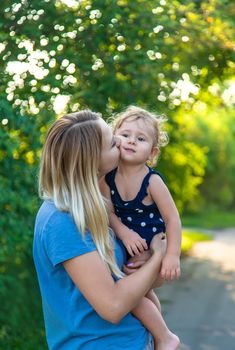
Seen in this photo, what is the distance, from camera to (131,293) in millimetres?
2637

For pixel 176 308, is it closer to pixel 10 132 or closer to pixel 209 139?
pixel 10 132

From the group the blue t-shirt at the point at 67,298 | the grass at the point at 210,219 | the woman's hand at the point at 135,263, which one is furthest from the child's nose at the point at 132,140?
the grass at the point at 210,219

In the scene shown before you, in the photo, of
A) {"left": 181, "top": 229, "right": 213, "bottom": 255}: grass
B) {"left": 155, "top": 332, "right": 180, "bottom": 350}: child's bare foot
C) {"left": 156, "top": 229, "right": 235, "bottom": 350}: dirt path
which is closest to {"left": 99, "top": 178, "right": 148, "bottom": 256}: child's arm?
{"left": 155, "top": 332, "right": 180, "bottom": 350}: child's bare foot

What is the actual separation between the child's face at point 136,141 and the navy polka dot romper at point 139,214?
0.28 feet

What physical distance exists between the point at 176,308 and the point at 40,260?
6510 mm

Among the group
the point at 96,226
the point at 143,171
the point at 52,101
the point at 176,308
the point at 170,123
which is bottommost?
the point at 176,308

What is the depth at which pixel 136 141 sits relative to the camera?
124 inches

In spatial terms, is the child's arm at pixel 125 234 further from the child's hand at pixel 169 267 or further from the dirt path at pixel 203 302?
the dirt path at pixel 203 302

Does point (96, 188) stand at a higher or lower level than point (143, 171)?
higher

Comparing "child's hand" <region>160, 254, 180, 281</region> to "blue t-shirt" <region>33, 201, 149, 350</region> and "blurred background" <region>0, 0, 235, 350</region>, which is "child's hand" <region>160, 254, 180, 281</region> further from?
"blurred background" <region>0, 0, 235, 350</region>

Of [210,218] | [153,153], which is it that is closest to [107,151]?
[153,153]

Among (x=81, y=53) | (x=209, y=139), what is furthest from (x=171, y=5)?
(x=209, y=139)

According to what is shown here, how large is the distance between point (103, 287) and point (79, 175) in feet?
1.18

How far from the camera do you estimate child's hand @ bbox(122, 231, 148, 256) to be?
2.92m
